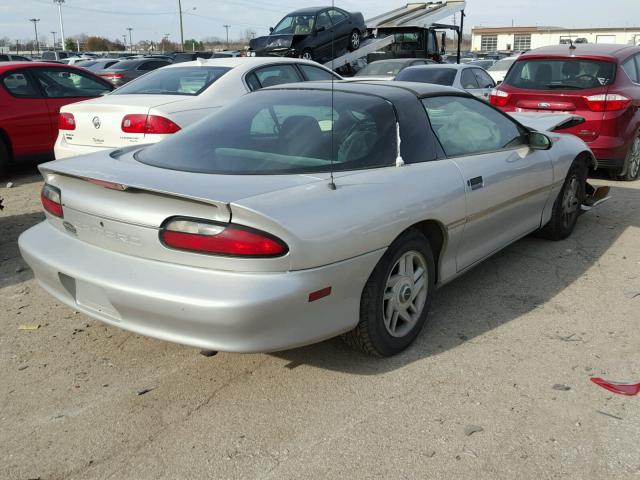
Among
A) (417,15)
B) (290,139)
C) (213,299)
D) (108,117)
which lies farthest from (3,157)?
(417,15)

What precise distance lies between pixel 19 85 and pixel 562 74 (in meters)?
6.93

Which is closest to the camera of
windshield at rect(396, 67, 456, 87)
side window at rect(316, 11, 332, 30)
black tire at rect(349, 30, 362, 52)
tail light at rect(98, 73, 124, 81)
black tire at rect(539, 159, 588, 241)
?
black tire at rect(539, 159, 588, 241)

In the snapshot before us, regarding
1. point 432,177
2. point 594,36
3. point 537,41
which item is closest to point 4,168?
point 432,177

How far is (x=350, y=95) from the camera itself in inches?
148

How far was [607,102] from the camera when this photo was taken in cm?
741

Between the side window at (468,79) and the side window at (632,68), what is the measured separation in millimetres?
3495

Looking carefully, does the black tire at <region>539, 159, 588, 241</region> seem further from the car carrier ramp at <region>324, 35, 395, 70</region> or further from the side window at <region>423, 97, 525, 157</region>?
the car carrier ramp at <region>324, 35, 395, 70</region>

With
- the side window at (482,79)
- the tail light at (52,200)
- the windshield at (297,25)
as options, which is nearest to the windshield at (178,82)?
the tail light at (52,200)

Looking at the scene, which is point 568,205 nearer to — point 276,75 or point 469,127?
point 469,127

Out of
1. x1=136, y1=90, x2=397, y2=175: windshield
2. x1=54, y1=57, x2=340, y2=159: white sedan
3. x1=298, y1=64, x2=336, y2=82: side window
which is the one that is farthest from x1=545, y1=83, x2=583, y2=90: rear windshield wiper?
x1=136, y1=90, x2=397, y2=175: windshield

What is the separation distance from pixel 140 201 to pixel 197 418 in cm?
102

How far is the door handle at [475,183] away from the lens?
381 cm

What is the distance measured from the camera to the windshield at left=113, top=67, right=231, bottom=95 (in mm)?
6734

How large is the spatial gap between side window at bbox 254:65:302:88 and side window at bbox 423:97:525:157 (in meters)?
3.25
